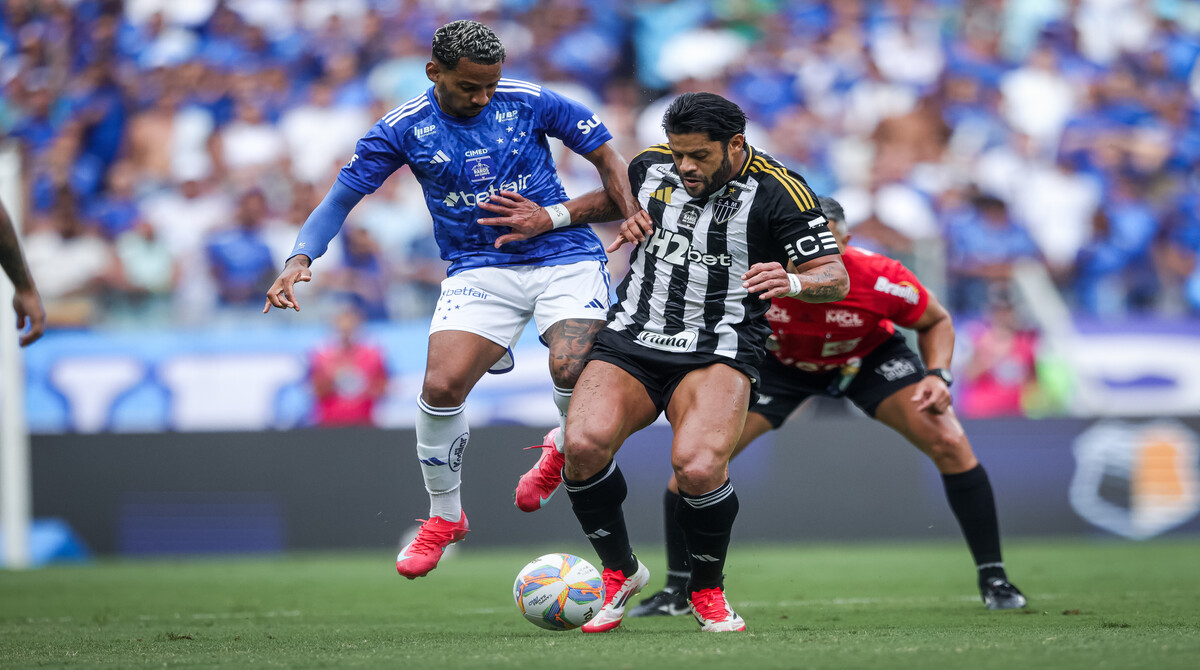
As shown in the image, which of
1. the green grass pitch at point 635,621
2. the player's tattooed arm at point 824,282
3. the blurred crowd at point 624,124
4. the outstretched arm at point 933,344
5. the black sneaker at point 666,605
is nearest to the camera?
the green grass pitch at point 635,621

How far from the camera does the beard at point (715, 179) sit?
210 inches

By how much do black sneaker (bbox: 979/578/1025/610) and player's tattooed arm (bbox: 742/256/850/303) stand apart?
7.55 feet

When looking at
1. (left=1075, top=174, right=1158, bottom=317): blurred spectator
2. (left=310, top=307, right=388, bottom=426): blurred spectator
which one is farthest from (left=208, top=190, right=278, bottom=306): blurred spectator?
(left=1075, top=174, right=1158, bottom=317): blurred spectator

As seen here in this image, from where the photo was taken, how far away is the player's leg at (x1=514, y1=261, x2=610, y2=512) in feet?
19.5

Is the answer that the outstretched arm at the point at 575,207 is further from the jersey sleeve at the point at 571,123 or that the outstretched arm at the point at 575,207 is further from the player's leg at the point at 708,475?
the player's leg at the point at 708,475

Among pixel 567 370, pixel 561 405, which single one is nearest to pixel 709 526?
pixel 567 370

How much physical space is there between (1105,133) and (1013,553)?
227 inches

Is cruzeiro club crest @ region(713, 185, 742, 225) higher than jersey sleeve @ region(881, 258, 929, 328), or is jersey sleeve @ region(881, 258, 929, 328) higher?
cruzeiro club crest @ region(713, 185, 742, 225)

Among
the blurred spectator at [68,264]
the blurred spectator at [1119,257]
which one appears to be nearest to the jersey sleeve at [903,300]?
the blurred spectator at [1119,257]

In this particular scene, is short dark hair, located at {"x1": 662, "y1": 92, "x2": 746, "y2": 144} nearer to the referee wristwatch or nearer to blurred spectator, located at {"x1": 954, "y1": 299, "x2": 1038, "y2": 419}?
the referee wristwatch

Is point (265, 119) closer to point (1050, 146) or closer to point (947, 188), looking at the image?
point (947, 188)

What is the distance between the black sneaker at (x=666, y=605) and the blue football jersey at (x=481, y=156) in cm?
188

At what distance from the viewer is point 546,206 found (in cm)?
616

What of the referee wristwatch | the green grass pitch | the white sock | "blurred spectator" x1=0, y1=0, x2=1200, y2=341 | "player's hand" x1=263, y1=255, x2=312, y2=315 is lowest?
the green grass pitch
